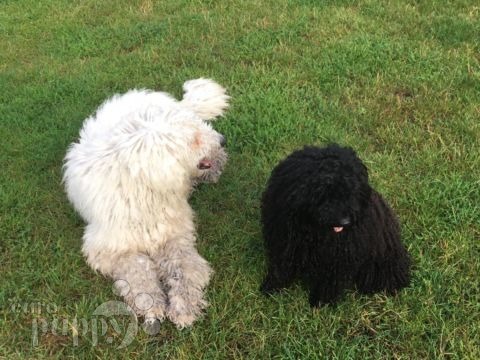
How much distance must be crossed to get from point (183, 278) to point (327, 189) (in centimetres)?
123

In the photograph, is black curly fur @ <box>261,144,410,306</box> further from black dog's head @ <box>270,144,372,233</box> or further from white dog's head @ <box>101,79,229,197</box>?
white dog's head @ <box>101,79,229,197</box>

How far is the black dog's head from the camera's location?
8.66 feet

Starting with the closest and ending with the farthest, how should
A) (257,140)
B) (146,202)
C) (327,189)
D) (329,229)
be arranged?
1. (327,189)
2. (329,229)
3. (146,202)
4. (257,140)

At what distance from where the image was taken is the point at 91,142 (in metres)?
3.53

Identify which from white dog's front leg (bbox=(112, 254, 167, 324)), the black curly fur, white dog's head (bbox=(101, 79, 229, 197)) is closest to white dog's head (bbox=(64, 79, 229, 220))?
white dog's head (bbox=(101, 79, 229, 197))

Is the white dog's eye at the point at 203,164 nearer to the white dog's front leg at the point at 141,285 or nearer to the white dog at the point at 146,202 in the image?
the white dog at the point at 146,202

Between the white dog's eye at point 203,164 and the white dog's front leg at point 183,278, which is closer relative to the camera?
the white dog's front leg at point 183,278

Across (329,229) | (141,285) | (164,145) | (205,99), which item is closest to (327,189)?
(329,229)

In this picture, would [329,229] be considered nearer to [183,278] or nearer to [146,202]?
[183,278]

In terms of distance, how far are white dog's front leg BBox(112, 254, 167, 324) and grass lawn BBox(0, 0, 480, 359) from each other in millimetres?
120

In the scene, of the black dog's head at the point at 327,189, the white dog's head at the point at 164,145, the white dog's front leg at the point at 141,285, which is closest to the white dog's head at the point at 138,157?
the white dog's head at the point at 164,145

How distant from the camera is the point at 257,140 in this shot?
4.53 meters

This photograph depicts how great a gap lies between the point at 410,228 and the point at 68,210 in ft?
8.21

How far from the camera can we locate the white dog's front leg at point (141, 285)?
330 centimetres
